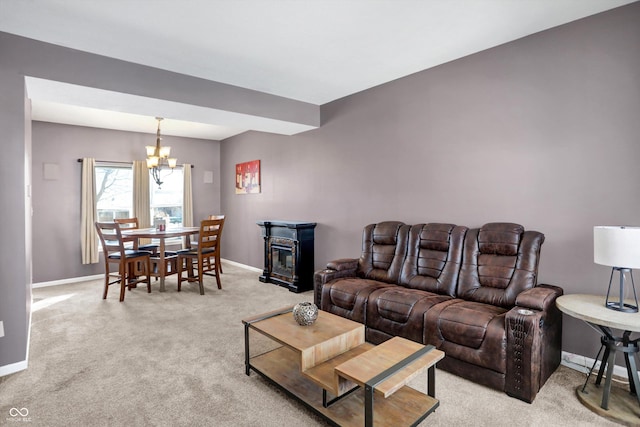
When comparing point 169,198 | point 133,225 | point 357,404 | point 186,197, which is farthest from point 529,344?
point 169,198

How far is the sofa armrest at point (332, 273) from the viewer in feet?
11.5

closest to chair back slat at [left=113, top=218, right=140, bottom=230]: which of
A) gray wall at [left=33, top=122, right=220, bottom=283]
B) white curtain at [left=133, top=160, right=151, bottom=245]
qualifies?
white curtain at [left=133, top=160, right=151, bottom=245]

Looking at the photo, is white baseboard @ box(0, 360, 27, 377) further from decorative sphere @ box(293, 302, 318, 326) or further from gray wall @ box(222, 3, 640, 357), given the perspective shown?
gray wall @ box(222, 3, 640, 357)

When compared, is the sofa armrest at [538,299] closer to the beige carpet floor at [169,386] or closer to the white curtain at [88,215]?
the beige carpet floor at [169,386]

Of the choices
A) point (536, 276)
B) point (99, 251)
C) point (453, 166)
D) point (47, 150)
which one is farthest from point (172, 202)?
point (536, 276)

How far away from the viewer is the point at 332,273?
355 cm

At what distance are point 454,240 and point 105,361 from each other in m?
3.22

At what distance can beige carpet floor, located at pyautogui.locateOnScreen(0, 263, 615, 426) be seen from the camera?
2.01m

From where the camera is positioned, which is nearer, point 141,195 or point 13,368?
point 13,368

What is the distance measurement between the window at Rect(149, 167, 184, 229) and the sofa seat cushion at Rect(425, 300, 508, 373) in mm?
5692

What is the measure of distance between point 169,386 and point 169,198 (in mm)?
5014

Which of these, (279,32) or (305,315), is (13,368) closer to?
(305,315)

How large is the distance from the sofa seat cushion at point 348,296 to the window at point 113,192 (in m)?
4.62

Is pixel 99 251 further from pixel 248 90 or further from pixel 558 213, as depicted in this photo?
pixel 558 213
